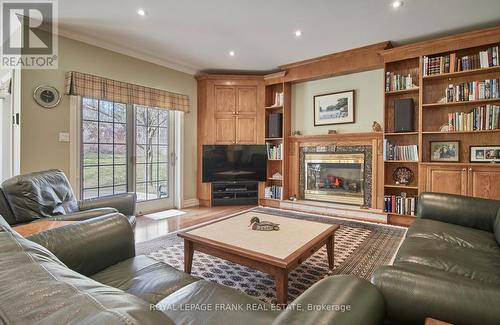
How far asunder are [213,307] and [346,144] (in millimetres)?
3859

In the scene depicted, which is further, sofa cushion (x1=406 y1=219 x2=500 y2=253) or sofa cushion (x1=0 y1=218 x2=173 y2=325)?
sofa cushion (x1=406 y1=219 x2=500 y2=253)

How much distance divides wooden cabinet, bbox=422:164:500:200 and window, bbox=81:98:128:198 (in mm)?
4419

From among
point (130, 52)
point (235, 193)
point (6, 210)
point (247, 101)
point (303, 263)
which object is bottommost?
point (303, 263)

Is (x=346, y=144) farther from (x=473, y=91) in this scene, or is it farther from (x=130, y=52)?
(x=130, y=52)

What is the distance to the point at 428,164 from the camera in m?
3.51

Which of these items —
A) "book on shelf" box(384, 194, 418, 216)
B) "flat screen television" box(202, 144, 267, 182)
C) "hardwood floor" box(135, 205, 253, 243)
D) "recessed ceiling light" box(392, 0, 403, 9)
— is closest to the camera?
"recessed ceiling light" box(392, 0, 403, 9)

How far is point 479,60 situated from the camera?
10.8ft

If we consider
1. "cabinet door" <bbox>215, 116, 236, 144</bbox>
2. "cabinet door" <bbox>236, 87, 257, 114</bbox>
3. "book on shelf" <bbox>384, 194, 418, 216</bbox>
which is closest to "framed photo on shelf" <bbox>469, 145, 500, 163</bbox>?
"book on shelf" <bbox>384, 194, 418, 216</bbox>

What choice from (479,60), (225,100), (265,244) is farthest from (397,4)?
(225,100)

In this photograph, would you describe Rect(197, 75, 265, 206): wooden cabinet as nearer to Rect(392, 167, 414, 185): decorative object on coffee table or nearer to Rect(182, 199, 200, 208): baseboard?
Rect(182, 199, 200, 208): baseboard

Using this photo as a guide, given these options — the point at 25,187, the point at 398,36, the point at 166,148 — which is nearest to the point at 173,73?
the point at 166,148

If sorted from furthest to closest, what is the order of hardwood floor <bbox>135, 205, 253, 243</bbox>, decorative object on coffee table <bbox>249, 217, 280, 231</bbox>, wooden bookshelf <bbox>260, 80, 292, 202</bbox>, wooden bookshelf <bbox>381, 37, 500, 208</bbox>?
1. wooden bookshelf <bbox>260, 80, 292, 202</bbox>
2. hardwood floor <bbox>135, 205, 253, 243</bbox>
3. wooden bookshelf <bbox>381, 37, 500, 208</bbox>
4. decorative object on coffee table <bbox>249, 217, 280, 231</bbox>

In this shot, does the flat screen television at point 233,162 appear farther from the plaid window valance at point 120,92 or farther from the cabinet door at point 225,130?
the plaid window valance at point 120,92

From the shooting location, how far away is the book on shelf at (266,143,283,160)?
498cm
